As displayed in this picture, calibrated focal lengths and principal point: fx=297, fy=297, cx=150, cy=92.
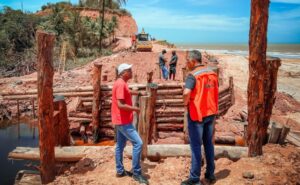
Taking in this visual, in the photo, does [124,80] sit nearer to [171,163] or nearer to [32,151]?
[171,163]

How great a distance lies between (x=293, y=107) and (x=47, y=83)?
12323mm

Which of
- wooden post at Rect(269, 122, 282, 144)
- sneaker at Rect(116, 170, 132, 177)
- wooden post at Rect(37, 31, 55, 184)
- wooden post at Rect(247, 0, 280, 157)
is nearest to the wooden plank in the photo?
wooden post at Rect(37, 31, 55, 184)

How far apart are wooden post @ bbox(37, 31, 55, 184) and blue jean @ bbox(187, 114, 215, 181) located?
2.50m

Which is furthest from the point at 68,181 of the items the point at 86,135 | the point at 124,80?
the point at 86,135

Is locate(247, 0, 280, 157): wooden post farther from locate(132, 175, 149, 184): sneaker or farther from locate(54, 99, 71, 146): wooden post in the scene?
locate(54, 99, 71, 146): wooden post

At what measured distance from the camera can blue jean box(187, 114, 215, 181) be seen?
14.5 ft

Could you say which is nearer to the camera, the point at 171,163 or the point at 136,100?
the point at 171,163

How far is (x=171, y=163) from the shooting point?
18.5ft

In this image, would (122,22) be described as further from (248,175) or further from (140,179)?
(248,175)

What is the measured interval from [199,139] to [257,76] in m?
1.73

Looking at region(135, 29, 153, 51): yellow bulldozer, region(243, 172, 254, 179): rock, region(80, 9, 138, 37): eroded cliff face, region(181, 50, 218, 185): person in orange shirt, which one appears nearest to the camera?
region(181, 50, 218, 185): person in orange shirt

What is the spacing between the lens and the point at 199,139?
14.5 ft

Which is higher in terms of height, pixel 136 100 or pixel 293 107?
pixel 136 100

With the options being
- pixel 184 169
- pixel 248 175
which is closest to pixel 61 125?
pixel 184 169
